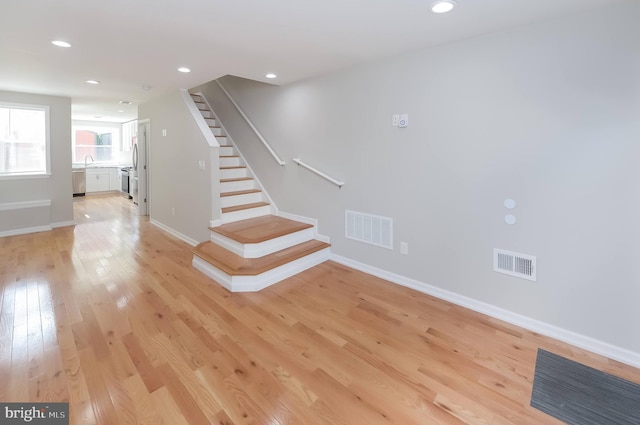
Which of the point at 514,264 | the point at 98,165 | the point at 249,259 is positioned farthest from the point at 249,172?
the point at 98,165

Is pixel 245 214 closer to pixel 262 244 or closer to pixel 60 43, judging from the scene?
pixel 262 244

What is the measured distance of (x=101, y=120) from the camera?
957 cm

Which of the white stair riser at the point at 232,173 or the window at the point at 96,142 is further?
the window at the point at 96,142

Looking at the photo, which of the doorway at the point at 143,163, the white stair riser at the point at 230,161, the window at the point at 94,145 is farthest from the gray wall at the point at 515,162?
the window at the point at 94,145

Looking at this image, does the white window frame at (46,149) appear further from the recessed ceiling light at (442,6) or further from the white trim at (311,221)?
the recessed ceiling light at (442,6)

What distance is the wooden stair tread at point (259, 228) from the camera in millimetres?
3664

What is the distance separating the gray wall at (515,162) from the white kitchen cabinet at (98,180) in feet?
29.1

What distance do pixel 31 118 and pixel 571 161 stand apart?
766cm

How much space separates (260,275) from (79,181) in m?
8.70

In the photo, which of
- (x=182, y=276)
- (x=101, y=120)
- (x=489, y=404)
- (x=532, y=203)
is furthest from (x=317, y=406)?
(x=101, y=120)

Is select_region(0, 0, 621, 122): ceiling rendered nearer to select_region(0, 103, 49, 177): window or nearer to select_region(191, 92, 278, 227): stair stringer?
select_region(191, 92, 278, 227): stair stringer

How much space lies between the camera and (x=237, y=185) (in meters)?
4.80

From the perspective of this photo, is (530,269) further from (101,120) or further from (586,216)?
(101,120)

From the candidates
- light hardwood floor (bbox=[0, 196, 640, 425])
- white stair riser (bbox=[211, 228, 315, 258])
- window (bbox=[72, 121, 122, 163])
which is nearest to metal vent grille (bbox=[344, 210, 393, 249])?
light hardwood floor (bbox=[0, 196, 640, 425])
